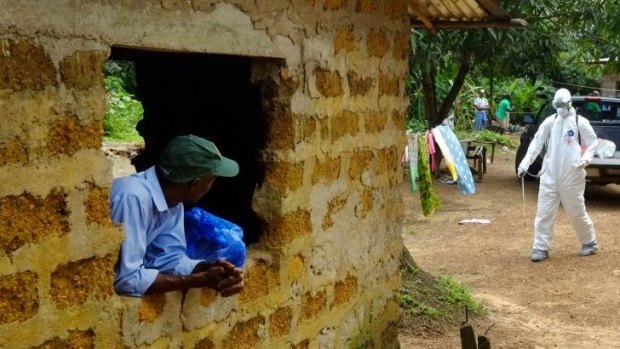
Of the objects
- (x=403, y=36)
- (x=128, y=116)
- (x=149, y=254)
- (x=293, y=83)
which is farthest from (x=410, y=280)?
(x=128, y=116)

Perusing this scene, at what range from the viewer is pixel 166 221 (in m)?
3.08

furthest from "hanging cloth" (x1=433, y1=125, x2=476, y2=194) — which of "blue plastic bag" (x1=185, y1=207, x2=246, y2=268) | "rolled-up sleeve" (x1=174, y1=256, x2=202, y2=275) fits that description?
"rolled-up sleeve" (x1=174, y1=256, x2=202, y2=275)

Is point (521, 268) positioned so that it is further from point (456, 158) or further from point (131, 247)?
point (131, 247)

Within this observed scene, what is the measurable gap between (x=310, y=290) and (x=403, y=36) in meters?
1.78

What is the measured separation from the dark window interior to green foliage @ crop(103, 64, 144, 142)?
40.8 feet

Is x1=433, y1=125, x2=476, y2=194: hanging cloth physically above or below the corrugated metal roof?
below

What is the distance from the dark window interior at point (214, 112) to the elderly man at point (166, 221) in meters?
0.71

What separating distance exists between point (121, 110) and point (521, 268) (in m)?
12.3

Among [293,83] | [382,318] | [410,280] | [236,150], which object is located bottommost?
[410,280]

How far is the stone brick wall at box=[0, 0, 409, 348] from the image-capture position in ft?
8.08

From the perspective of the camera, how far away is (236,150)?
13.8ft

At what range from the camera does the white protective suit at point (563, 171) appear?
945 centimetres

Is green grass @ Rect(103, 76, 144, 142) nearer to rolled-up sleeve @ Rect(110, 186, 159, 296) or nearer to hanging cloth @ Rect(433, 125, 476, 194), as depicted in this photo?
hanging cloth @ Rect(433, 125, 476, 194)

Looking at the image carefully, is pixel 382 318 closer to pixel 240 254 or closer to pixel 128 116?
pixel 240 254
